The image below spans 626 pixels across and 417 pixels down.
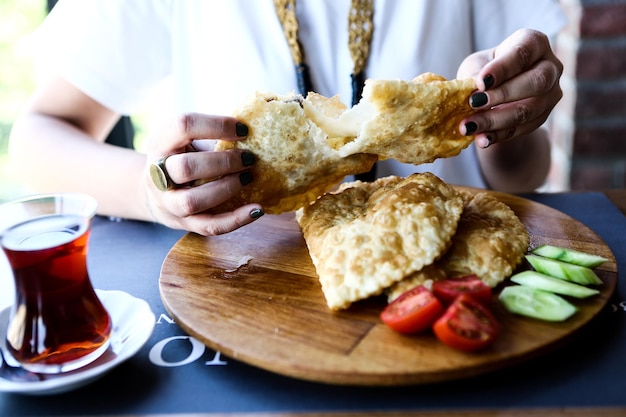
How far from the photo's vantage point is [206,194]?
4.15 ft

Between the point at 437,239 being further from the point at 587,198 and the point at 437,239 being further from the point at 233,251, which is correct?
the point at 587,198

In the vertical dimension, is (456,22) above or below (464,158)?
above

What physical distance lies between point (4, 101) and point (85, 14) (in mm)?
1228

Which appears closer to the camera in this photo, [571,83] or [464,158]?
[464,158]

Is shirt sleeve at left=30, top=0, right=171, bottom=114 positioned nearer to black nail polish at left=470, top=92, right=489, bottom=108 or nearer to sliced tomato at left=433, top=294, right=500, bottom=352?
black nail polish at left=470, top=92, right=489, bottom=108

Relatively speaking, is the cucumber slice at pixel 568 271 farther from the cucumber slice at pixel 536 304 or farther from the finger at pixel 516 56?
the finger at pixel 516 56

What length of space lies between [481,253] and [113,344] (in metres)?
0.71

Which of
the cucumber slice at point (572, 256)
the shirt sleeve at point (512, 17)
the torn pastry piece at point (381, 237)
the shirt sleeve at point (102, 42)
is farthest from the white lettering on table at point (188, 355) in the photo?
the shirt sleeve at point (512, 17)

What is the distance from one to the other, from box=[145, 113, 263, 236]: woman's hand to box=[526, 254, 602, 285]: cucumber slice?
0.59m

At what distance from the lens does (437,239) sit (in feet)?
3.65

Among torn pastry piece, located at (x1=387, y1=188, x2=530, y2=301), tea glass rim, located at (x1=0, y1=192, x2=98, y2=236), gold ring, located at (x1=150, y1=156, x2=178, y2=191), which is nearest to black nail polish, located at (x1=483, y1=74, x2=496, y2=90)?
torn pastry piece, located at (x1=387, y1=188, x2=530, y2=301)

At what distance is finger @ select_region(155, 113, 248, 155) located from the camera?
3.91 feet

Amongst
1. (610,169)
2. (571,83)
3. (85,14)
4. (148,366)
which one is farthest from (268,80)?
(610,169)

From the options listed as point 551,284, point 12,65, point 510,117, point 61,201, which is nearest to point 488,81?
point 510,117
